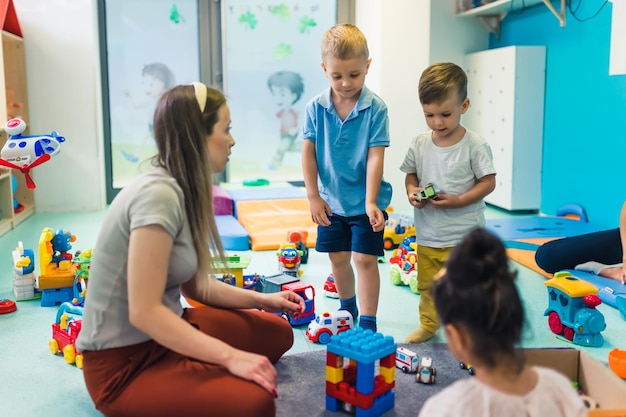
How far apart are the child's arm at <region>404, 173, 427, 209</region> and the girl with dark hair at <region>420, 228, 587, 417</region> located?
119 cm

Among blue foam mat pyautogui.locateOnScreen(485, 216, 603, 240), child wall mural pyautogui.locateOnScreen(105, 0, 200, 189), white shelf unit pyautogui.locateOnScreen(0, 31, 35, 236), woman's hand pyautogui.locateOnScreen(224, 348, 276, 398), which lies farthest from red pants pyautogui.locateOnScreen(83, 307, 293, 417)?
child wall mural pyautogui.locateOnScreen(105, 0, 200, 189)

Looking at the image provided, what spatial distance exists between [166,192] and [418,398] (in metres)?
0.91

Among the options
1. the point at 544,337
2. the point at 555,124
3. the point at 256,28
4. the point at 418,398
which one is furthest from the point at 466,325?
the point at 256,28

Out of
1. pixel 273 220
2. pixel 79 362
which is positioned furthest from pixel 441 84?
pixel 273 220

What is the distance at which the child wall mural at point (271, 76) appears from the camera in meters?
5.46

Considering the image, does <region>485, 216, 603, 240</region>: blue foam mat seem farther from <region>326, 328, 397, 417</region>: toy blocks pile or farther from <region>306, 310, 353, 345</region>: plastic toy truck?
<region>326, 328, 397, 417</region>: toy blocks pile

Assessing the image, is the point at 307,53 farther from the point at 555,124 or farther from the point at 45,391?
the point at 45,391

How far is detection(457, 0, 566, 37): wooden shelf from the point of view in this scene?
412 cm

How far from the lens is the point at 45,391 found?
1.92 meters

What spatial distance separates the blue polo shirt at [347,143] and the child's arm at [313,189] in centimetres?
2

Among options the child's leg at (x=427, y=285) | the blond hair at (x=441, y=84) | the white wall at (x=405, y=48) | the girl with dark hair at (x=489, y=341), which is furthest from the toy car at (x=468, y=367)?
the white wall at (x=405, y=48)

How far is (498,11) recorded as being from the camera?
4.86m

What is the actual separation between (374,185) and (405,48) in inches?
113

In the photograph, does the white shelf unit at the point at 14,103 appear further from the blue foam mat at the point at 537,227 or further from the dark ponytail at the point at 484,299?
the dark ponytail at the point at 484,299
